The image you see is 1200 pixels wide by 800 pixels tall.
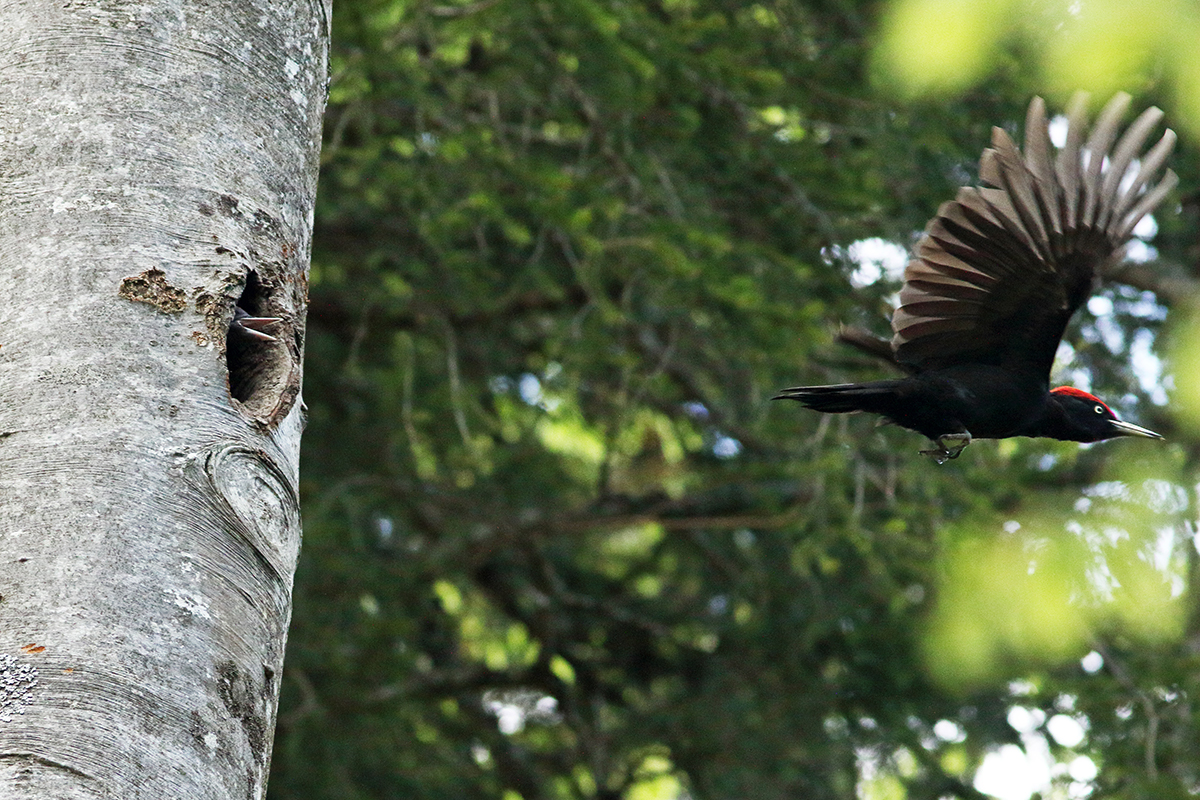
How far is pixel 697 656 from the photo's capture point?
648 centimetres

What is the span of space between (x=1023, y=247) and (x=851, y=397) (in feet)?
1.92

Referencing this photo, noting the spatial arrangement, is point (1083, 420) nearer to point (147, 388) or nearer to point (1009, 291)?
point (1009, 291)

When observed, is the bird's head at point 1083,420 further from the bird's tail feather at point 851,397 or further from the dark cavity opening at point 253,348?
the dark cavity opening at point 253,348

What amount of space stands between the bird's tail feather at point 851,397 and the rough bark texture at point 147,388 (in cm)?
187

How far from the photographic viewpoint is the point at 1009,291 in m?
3.50

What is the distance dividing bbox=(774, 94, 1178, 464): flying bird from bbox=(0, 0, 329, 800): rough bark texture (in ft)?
5.96

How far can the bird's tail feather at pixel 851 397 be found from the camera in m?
3.42

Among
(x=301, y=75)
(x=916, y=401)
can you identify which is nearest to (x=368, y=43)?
(x=916, y=401)

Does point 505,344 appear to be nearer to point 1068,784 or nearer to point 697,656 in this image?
point 697,656

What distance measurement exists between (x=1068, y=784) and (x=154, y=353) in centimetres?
435

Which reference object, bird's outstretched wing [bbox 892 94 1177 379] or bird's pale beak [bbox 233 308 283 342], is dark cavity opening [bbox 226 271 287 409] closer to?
bird's pale beak [bbox 233 308 283 342]

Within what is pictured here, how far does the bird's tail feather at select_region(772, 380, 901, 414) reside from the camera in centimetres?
342

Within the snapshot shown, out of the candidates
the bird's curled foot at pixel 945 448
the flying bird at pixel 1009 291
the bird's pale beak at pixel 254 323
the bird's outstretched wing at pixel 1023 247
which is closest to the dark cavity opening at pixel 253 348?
the bird's pale beak at pixel 254 323

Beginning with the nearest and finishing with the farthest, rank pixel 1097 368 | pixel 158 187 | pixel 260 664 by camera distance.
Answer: pixel 260 664 < pixel 158 187 < pixel 1097 368
